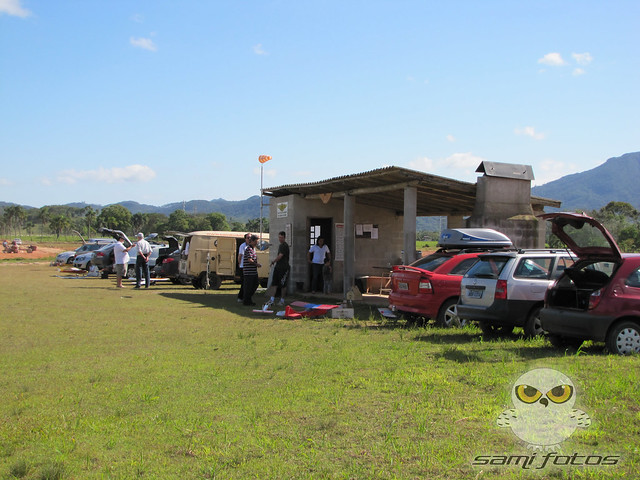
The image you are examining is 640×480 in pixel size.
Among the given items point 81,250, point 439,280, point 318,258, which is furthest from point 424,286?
point 81,250

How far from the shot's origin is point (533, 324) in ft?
29.9

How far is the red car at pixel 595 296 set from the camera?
720 cm

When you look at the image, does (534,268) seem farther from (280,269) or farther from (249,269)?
(249,269)

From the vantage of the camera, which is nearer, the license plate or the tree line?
the license plate

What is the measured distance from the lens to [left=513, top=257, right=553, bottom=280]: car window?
9.15m

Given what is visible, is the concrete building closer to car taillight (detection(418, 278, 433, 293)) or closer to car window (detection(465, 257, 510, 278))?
car taillight (detection(418, 278, 433, 293))

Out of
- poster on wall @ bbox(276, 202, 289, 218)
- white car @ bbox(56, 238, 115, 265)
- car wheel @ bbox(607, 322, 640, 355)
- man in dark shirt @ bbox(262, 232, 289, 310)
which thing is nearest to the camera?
car wheel @ bbox(607, 322, 640, 355)

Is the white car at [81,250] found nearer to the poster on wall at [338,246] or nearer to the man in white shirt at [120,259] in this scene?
the man in white shirt at [120,259]

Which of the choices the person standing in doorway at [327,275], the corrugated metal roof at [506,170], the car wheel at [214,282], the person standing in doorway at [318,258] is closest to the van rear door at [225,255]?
the car wheel at [214,282]

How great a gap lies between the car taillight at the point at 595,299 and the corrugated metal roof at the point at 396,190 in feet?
21.6

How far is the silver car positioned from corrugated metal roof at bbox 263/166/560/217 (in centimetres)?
460

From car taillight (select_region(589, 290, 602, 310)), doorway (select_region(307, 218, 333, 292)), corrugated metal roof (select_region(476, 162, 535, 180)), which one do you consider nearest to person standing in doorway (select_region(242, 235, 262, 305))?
doorway (select_region(307, 218, 333, 292))

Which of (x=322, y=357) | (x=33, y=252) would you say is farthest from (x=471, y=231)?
(x=33, y=252)

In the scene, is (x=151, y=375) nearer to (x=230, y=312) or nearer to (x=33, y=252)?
(x=230, y=312)
